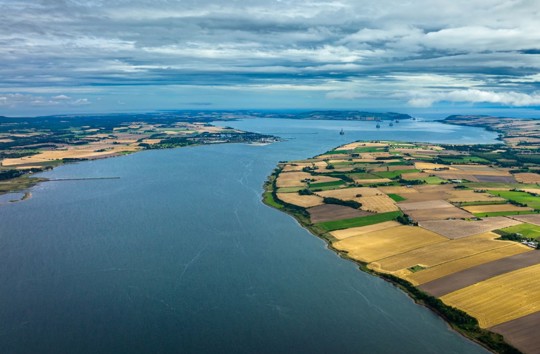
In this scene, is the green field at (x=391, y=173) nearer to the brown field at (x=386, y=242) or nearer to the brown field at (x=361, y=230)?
the brown field at (x=361, y=230)

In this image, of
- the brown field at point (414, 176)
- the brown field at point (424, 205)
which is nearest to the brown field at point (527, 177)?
the brown field at point (414, 176)

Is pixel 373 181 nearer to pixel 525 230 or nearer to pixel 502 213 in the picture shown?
pixel 502 213

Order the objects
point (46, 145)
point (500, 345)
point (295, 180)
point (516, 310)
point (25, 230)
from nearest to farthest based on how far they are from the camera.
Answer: point (500, 345) → point (516, 310) → point (25, 230) → point (295, 180) → point (46, 145)

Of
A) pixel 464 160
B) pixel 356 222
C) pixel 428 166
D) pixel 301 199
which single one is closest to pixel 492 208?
pixel 356 222

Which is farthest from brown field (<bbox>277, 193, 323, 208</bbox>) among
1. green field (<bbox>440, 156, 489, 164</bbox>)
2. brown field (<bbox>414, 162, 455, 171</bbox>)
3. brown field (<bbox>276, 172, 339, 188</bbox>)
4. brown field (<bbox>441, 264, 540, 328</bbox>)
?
green field (<bbox>440, 156, 489, 164</bbox>)

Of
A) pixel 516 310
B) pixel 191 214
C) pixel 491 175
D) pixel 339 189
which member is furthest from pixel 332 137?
pixel 516 310

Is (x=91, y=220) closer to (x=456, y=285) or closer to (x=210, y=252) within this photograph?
(x=210, y=252)
